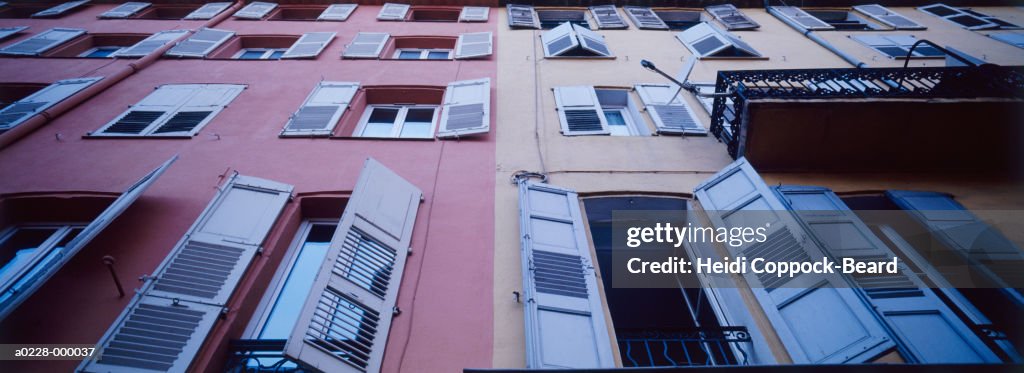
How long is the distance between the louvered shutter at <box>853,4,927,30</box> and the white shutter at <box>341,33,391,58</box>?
12.2 metres

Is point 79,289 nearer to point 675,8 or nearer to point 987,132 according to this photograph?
point 987,132

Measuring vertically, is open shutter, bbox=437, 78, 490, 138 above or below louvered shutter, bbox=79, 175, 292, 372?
above

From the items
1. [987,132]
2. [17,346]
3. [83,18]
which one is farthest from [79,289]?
[83,18]

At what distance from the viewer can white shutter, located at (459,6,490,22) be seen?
12336 mm

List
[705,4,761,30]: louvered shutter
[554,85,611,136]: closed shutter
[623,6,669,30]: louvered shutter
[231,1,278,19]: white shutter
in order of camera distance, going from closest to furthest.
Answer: [554,85,611,136]: closed shutter → [705,4,761,30]: louvered shutter → [623,6,669,30]: louvered shutter → [231,1,278,19]: white shutter

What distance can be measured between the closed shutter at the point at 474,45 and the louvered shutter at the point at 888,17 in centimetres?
990

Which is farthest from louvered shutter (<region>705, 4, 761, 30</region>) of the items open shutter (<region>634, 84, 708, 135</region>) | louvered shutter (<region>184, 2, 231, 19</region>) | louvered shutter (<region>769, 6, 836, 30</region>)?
louvered shutter (<region>184, 2, 231, 19</region>)

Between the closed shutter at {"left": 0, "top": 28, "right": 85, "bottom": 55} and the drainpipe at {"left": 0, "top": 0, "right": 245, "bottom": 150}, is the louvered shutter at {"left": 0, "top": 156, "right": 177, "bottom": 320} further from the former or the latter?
the closed shutter at {"left": 0, "top": 28, "right": 85, "bottom": 55}

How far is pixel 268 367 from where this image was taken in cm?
396

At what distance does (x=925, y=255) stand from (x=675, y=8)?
33.0ft

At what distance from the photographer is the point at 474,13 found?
12.7 m

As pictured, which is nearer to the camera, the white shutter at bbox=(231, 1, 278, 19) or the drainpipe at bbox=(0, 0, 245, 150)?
the drainpipe at bbox=(0, 0, 245, 150)

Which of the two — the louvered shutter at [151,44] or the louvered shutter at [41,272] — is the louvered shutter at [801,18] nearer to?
the louvered shutter at [41,272]

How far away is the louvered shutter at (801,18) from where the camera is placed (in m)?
11.4
